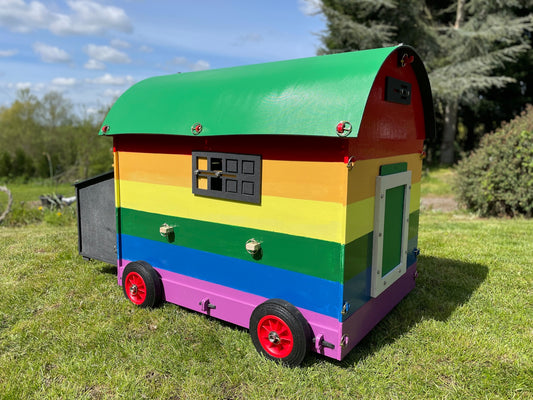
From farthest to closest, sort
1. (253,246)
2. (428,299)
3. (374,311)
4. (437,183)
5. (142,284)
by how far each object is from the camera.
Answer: (437,183)
(428,299)
(142,284)
(374,311)
(253,246)

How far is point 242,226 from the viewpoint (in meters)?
3.29

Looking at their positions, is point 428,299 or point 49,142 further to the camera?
point 49,142

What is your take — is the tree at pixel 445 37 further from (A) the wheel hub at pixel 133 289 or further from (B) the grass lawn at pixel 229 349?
(A) the wheel hub at pixel 133 289

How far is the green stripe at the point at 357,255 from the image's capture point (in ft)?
9.29

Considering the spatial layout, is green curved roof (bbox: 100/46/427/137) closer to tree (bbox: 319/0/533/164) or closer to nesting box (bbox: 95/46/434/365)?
nesting box (bbox: 95/46/434/365)

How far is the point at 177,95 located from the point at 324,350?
2560mm

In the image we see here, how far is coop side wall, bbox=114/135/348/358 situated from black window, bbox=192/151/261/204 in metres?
0.06

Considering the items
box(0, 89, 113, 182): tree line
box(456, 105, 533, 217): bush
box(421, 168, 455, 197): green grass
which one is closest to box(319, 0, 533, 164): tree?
box(421, 168, 455, 197): green grass

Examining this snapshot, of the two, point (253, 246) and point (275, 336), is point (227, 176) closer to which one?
point (253, 246)

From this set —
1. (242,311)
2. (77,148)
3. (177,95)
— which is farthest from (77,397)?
(77,148)

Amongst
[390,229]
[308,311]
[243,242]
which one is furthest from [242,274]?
[390,229]

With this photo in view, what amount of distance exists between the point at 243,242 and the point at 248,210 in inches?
11.1

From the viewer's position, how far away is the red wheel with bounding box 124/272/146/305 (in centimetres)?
398

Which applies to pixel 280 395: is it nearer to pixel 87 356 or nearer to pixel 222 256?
pixel 222 256
